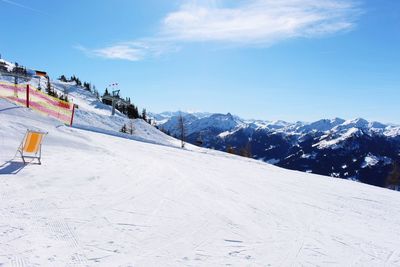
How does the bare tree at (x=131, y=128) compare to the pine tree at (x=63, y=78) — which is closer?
the bare tree at (x=131, y=128)

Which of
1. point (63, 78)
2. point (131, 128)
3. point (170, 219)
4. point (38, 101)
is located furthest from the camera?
point (63, 78)

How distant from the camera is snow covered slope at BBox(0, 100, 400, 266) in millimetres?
6324

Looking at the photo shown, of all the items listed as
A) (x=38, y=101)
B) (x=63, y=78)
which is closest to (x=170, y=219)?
(x=38, y=101)

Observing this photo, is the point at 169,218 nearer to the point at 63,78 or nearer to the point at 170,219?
the point at 170,219

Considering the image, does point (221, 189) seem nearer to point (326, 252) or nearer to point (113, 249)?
point (326, 252)

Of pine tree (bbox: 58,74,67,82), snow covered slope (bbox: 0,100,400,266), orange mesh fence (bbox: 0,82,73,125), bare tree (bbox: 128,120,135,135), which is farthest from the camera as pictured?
pine tree (bbox: 58,74,67,82)

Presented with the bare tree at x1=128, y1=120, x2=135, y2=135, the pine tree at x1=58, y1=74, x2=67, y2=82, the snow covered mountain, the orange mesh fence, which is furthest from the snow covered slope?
the pine tree at x1=58, y1=74, x2=67, y2=82

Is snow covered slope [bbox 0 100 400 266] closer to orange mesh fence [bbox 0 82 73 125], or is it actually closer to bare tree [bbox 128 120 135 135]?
orange mesh fence [bbox 0 82 73 125]

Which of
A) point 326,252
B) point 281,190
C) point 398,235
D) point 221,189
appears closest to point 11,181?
point 221,189

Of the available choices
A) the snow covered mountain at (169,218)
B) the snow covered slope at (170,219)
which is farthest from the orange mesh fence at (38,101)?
the snow covered slope at (170,219)

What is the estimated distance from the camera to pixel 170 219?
27.6 feet

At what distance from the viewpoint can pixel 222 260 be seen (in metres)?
6.36

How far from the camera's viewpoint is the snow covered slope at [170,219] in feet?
20.7

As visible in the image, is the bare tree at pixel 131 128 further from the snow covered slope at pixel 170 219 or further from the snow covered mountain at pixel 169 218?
the snow covered slope at pixel 170 219
